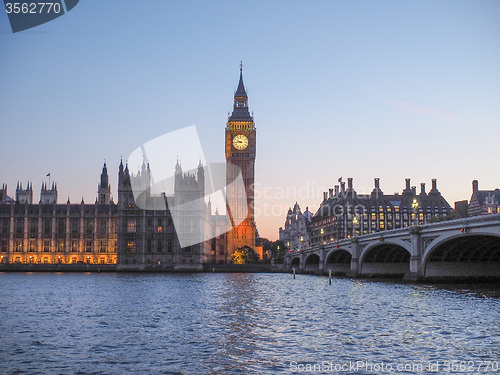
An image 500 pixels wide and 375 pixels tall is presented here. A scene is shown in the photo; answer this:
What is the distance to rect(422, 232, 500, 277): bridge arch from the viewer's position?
71625 millimetres

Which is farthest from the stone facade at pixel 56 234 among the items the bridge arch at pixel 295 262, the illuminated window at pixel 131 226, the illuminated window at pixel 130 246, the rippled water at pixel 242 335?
the rippled water at pixel 242 335

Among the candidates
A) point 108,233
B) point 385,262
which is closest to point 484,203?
point 385,262

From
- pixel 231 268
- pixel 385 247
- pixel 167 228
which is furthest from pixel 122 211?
pixel 385 247

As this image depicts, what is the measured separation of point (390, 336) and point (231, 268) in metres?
141

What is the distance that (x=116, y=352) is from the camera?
2748 centimetres

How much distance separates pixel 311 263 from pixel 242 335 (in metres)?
133

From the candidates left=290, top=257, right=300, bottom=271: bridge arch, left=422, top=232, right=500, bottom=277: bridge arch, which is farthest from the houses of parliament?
left=422, top=232, right=500, bottom=277: bridge arch

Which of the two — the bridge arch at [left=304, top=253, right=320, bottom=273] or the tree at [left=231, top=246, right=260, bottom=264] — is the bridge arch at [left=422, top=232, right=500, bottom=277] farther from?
the tree at [left=231, top=246, right=260, bottom=264]

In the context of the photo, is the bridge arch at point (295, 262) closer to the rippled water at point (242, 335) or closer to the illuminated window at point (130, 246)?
the illuminated window at point (130, 246)

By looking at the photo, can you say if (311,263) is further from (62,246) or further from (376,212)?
(62,246)

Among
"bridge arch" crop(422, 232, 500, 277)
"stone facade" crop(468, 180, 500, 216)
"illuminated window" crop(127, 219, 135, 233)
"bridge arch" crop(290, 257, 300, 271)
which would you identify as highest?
"stone facade" crop(468, 180, 500, 216)

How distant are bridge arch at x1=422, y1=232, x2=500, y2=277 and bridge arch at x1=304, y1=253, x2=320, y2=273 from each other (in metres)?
71.2

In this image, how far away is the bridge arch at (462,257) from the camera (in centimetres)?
7162

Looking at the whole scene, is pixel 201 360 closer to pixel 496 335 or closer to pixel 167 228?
pixel 496 335
